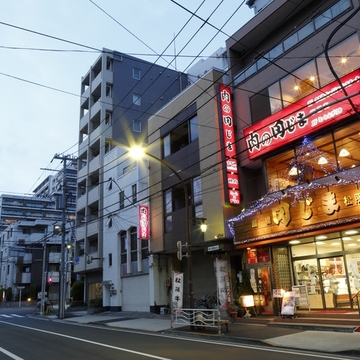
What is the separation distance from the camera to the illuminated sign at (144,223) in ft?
83.6

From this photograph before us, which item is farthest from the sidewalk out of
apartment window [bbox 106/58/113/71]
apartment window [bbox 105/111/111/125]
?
apartment window [bbox 106/58/113/71]

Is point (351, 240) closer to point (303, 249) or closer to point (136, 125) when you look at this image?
point (303, 249)

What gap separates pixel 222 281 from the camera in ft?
66.1

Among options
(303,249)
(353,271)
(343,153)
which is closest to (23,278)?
(303,249)

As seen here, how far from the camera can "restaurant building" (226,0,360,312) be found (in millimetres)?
14977

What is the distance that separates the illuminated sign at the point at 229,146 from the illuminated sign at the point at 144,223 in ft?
27.5

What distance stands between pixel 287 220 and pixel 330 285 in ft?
11.4

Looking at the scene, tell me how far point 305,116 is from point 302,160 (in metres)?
2.93

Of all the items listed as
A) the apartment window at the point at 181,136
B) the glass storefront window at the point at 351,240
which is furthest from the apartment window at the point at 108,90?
the glass storefront window at the point at 351,240

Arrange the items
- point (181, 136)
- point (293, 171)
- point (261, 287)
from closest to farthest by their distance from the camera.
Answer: point (293, 171) → point (261, 287) → point (181, 136)

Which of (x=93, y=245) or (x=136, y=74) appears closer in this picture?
(x=93, y=245)

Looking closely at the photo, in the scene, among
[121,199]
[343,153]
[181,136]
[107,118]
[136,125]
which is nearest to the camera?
[343,153]

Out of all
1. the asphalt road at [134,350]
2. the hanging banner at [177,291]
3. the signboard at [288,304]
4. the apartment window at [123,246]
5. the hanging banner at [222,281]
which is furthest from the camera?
the apartment window at [123,246]

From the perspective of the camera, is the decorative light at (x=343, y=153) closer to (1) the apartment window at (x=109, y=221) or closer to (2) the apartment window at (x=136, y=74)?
(1) the apartment window at (x=109, y=221)
